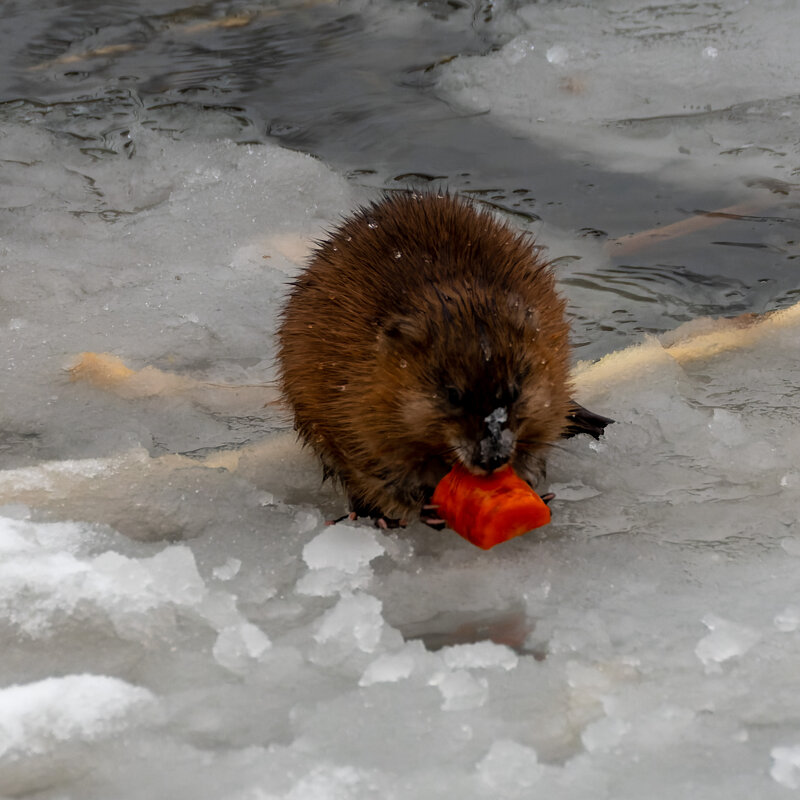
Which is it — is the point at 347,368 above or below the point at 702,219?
above

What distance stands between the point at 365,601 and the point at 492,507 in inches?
16.3

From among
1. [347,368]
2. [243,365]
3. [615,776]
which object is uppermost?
[347,368]

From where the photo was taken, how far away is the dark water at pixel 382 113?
193 inches

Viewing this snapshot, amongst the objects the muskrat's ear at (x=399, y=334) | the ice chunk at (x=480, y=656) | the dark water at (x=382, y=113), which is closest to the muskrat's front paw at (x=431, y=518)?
the muskrat's ear at (x=399, y=334)

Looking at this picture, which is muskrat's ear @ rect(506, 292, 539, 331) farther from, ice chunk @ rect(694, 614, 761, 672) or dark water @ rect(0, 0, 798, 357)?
dark water @ rect(0, 0, 798, 357)

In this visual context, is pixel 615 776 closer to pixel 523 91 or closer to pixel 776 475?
pixel 776 475

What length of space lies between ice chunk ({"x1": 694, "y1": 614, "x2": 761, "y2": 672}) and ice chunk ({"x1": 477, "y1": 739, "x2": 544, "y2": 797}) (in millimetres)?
506

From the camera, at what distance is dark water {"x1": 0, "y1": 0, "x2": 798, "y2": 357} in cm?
491

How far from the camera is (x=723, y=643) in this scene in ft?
8.17

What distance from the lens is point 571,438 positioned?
3570 millimetres

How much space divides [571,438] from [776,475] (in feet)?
2.17

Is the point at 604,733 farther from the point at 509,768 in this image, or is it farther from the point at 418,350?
the point at 418,350

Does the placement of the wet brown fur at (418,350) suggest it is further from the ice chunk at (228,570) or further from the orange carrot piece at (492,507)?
the ice chunk at (228,570)

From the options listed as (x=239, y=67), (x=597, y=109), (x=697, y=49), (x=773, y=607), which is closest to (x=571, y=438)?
(x=773, y=607)
